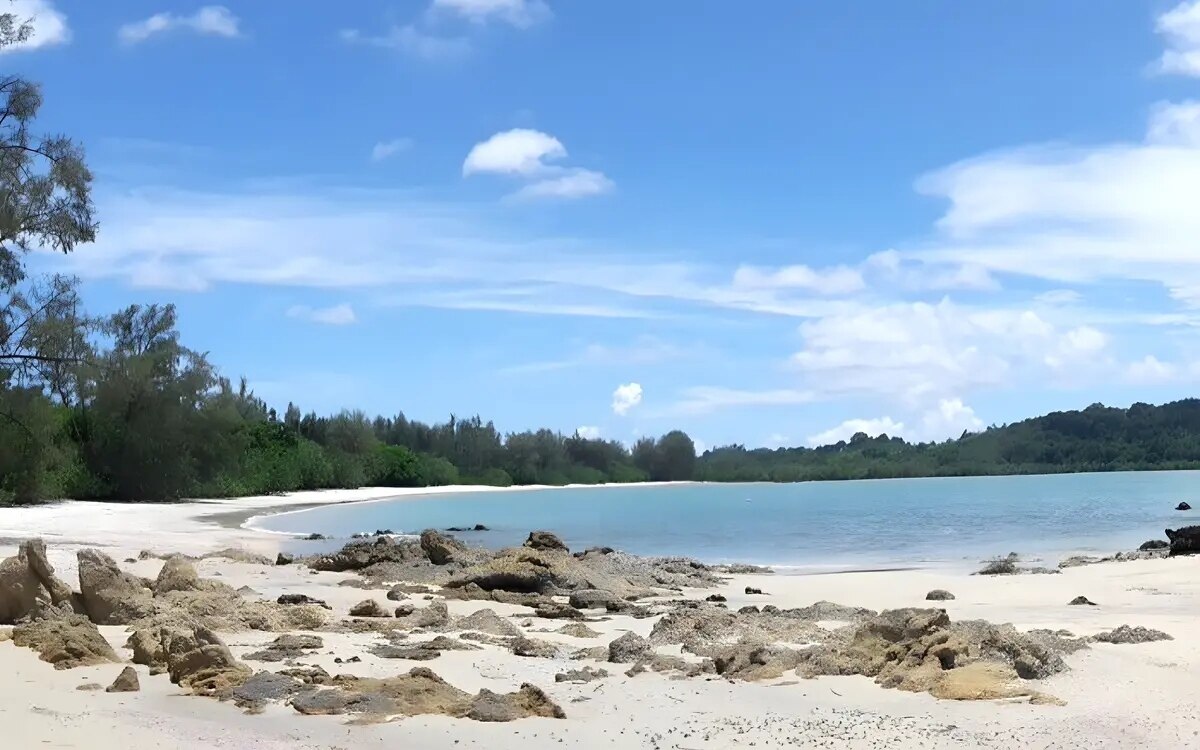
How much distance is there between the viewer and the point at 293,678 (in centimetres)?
795

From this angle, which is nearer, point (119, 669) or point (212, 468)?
point (119, 669)

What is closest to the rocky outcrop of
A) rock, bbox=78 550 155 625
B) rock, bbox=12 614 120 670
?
rock, bbox=78 550 155 625

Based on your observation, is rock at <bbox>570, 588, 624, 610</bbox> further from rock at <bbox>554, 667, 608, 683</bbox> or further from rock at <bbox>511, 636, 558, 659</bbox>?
rock at <bbox>554, 667, 608, 683</bbox>

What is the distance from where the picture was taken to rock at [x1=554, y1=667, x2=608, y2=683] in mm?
8539

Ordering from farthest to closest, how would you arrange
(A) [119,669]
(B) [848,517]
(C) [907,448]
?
(C) [907,448]
(B) [848,517]
(A) [119,669]

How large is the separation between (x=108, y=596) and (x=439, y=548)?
308 inches

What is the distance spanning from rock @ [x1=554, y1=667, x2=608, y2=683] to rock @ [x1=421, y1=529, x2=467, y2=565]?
9.41 metres

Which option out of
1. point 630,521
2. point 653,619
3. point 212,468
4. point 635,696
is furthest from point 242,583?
point 212,468

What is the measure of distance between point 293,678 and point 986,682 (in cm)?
471

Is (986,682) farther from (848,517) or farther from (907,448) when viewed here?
(907,448)

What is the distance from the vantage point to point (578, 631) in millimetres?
11359

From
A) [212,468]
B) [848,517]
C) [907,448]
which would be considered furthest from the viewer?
[907,448]

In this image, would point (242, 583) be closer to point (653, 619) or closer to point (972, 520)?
point (653, 619)

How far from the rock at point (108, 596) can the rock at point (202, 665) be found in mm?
2617
